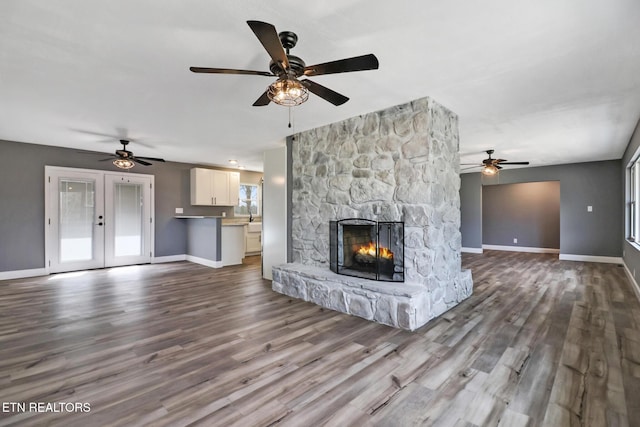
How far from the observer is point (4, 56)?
2.44m

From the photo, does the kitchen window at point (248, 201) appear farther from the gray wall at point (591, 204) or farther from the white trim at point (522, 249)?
the gray wall at point (591, 204)

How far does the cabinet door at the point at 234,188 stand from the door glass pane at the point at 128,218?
2.11 metres

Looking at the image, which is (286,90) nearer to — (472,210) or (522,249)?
(472,210)

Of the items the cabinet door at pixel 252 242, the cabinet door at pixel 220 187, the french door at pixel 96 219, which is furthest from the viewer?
the cabinet door at pixel 252 242

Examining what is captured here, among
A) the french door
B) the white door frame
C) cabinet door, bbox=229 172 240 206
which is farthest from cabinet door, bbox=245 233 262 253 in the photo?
the white door frame

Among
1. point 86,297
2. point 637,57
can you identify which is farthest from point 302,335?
point 637,57

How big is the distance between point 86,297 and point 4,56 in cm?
309

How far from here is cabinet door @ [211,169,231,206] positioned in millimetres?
7875

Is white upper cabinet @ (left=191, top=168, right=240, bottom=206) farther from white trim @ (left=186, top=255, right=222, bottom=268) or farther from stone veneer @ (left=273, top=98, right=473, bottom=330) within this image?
stone veneer @ (left=273, top=98, right=473, bottom=330)

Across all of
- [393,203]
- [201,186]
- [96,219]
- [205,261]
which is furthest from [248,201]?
[393,203]

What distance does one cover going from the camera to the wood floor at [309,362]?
71.1 inches

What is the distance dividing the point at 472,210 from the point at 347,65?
805cm

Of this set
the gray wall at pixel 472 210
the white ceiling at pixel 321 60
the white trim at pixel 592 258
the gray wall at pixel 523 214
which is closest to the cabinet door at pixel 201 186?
the white ceiling at pixel 321 60

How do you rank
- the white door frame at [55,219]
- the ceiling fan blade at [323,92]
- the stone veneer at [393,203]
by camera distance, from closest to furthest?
1. the ceiling fan blade at [323,92]
2. the stone veneer at [393,203]
3. the white door frame at [55,219]
